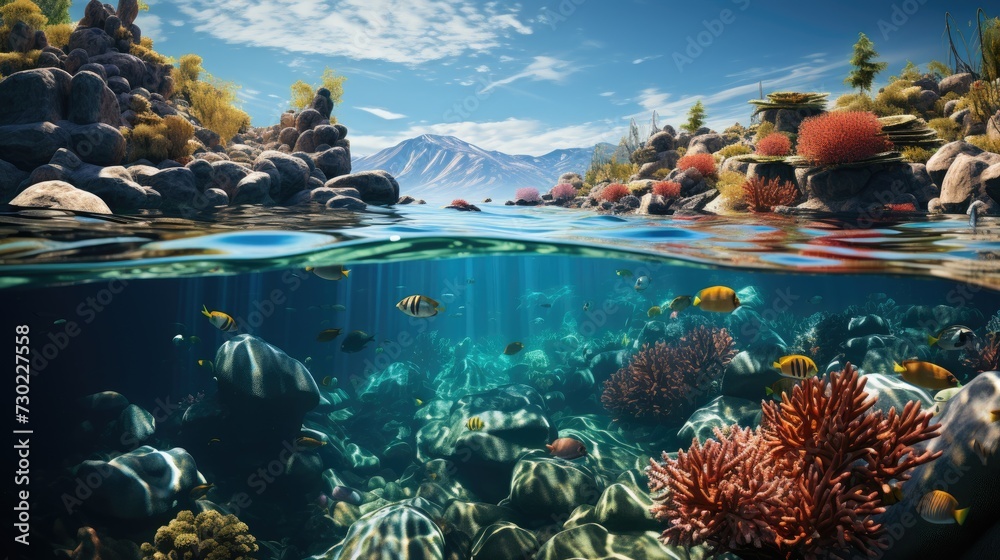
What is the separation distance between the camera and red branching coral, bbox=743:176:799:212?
12672mm

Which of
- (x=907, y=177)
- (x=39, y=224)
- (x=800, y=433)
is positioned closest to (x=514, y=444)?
(x=800, y=433)

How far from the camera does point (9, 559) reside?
7.75 m

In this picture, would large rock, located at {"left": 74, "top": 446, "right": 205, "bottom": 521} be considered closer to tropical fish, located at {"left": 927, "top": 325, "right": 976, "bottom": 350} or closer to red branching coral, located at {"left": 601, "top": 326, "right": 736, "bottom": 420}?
red branching coral, located at {"left": 601, "top": 326, "right": 736, "bottom": 420}

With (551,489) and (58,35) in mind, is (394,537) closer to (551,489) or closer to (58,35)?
(551,489)

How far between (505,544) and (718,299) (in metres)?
5.06

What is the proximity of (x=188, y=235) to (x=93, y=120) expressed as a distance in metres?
11.3

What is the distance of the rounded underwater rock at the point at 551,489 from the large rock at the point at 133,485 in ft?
21.4

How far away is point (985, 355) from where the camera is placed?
501 inches

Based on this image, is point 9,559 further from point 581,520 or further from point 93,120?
point 93,120

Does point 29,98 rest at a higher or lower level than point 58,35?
lower

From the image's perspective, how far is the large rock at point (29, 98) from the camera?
13805 mm

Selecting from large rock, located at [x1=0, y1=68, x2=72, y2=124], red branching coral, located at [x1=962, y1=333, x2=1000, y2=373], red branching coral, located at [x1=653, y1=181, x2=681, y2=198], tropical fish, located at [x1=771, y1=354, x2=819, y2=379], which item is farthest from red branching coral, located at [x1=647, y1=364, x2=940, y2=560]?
large rock, located at [x1=0, y1=68, x2=72, y2=124]

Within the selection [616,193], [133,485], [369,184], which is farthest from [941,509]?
[369,184]

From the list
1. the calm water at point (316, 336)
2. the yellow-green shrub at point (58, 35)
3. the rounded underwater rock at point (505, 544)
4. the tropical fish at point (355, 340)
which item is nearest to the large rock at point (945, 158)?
the calm water at point (316, 336)
